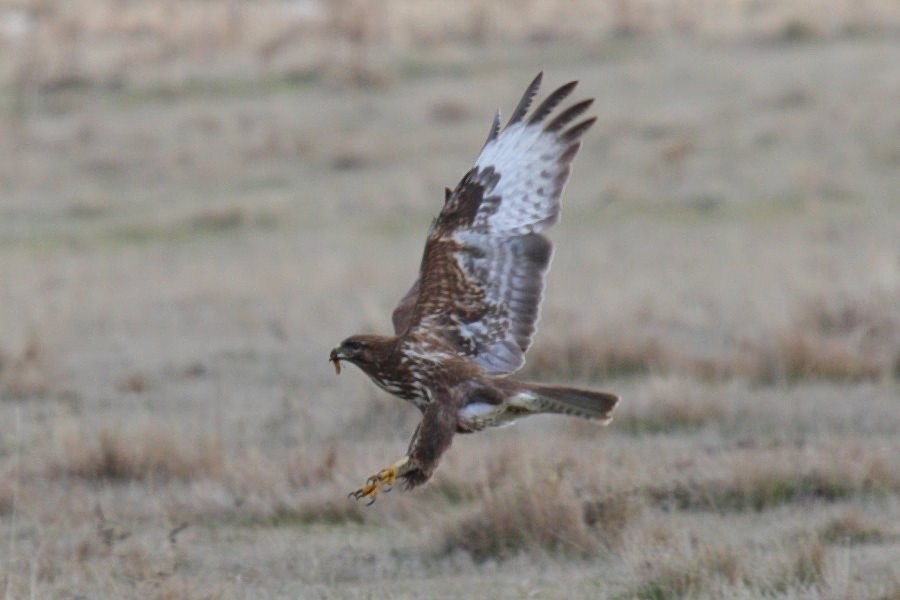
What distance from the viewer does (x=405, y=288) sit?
15.8 metres

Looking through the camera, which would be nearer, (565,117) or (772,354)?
(565,117)

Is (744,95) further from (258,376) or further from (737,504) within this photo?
(737,504)

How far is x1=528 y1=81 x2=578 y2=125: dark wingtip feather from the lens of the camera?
6.77 m

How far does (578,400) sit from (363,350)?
788 mm

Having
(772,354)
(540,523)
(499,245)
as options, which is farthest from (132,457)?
(772,354)

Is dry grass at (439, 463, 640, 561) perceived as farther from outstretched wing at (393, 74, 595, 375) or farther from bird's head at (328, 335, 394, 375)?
bird's head at (328, 335, 394, 375)

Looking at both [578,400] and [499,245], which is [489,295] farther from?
[578,400]

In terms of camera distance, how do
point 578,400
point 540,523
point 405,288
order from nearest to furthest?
point 578,400 < point 540,523 < point 405,288

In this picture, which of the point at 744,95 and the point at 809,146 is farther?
the point at 744,95

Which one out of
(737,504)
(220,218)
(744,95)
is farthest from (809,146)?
(737,504)

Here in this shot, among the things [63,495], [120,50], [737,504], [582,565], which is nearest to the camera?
[582,565]

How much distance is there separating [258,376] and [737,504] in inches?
177

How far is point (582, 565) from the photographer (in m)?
7.55

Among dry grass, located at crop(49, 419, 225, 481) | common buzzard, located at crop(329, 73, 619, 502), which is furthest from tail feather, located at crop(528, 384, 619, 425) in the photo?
dry grass, located at crop(49, 419, 225, 481)
